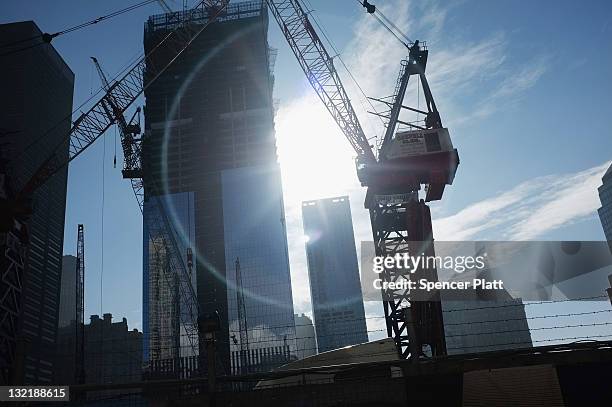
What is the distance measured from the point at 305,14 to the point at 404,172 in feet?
81.7

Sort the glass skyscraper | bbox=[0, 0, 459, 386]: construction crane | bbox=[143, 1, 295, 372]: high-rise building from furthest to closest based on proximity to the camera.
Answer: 1. bbox=[143, 1, 295, 372]: high-rise building
2. the glass skyscraper
3. bbox=[0, 0, 459, 386]: construction crane

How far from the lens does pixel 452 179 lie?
41.8 metres

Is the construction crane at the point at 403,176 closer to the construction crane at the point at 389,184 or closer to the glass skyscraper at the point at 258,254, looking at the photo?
the construction crane at the point at 389,184

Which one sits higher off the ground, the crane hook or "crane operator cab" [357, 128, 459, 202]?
the crane hook

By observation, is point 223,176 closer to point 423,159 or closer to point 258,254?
point 258,254

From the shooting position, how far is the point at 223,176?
177000 millimetres

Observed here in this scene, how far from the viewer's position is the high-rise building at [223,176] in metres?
160

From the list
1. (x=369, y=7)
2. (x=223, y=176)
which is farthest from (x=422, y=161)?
(x=223, y=176)

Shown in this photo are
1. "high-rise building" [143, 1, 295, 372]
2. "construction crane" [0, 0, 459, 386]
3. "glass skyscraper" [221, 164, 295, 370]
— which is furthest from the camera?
"high-rise building" [143, 1, 295, 372]

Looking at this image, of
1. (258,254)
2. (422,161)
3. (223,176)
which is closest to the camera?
(422,161)

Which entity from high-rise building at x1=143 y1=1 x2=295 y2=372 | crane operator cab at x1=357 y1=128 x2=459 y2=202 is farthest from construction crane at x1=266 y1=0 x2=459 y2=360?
high-rise building at x1=143 y1=1 x2=295 y2=372

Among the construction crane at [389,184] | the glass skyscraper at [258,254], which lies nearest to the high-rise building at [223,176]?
the glass skyscraper at [258,254]

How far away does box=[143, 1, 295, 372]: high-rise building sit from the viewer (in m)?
160

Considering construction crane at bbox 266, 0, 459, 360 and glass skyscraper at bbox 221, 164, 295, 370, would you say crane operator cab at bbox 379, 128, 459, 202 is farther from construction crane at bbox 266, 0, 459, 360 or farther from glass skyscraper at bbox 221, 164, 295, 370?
glass skyscraper at bbox 221, 164, 295, 370
